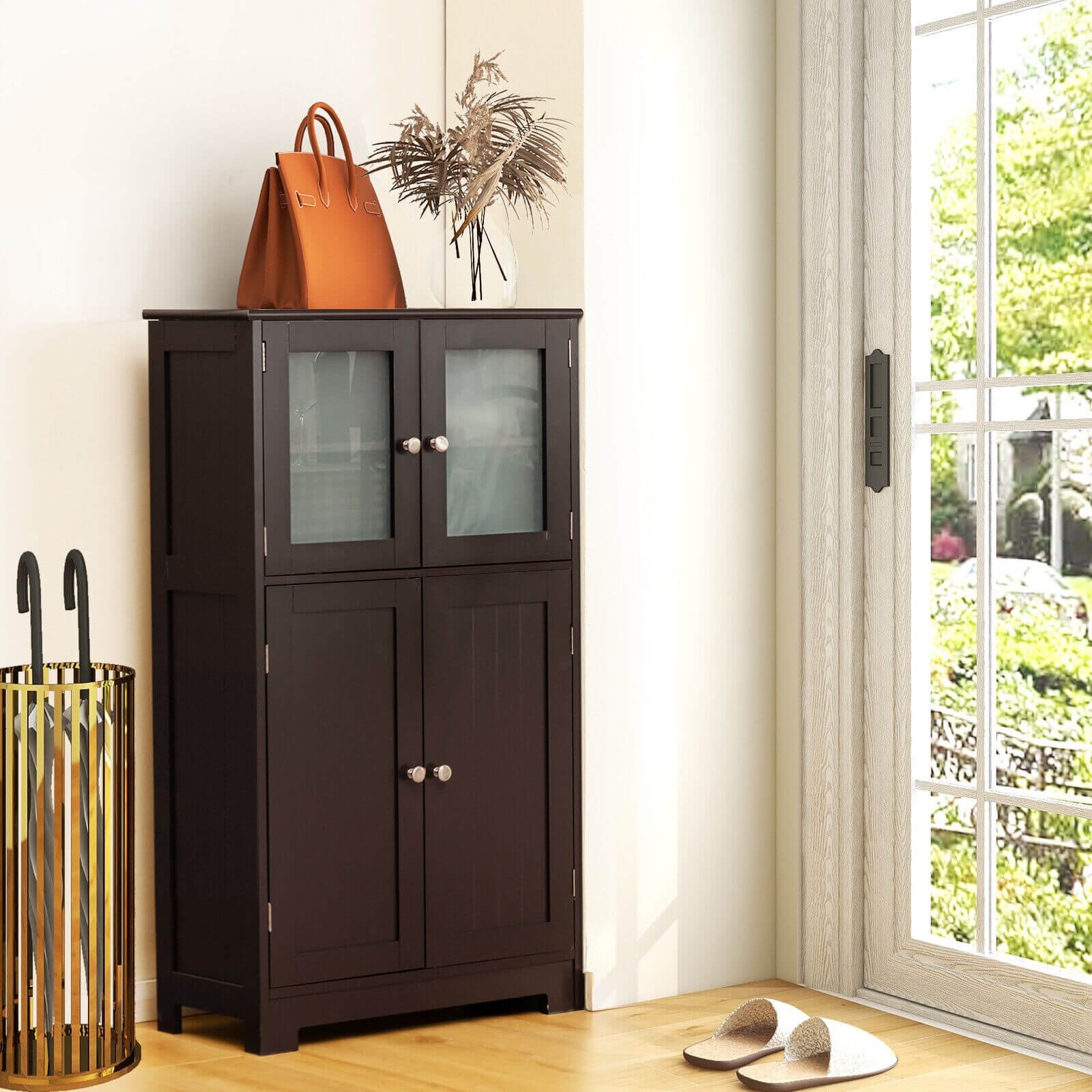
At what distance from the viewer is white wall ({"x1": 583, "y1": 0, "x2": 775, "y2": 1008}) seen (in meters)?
3.11

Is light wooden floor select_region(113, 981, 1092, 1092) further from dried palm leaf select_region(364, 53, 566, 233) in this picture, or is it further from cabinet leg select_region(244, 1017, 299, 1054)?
dried palm leaf select_region(364, 53, 566, 233)

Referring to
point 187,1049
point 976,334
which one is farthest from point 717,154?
point 187,1049

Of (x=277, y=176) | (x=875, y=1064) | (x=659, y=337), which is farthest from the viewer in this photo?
(x=659, y=337)

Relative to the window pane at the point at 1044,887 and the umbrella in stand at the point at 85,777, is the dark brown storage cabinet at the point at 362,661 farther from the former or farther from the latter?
the window pane at the point at 1044,887

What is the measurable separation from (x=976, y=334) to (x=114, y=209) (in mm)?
1636

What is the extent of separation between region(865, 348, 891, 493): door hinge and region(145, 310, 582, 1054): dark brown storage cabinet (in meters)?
0.60

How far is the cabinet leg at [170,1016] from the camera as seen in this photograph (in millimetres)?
2992

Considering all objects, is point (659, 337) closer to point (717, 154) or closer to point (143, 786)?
point (717, 154)

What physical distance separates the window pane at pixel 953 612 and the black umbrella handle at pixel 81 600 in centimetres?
159

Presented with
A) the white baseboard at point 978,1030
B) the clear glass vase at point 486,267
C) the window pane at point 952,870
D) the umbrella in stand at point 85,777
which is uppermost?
the clear glass vase at point 486,267

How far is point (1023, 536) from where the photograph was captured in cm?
291

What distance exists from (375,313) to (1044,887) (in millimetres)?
1603

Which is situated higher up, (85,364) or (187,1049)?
(85,364)

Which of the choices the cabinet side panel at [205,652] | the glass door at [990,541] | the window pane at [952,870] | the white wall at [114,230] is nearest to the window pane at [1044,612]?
the glass door at [990,541]
